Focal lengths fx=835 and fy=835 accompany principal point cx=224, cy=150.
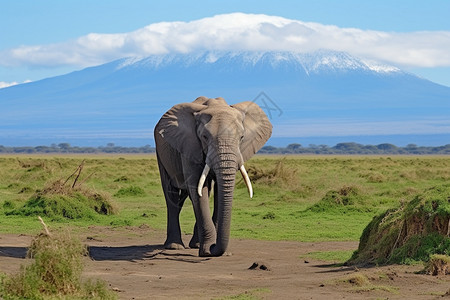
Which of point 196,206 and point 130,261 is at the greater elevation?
point 196,206

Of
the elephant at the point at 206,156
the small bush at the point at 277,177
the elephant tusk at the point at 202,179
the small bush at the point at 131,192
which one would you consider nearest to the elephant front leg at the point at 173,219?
the elephant at the point at 206,156

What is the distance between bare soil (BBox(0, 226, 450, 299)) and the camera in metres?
10.5

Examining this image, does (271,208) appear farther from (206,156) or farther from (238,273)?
(238,273)

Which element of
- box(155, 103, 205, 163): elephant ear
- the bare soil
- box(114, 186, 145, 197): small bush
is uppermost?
box(155, 103, 205, 163): elephant ear

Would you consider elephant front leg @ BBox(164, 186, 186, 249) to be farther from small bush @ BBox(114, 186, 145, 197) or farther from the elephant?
small bush @ BBox(114, 186, 145, 197)

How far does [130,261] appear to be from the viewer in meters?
14.7

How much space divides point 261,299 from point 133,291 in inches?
72.4

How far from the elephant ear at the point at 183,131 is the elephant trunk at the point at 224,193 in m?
0.94

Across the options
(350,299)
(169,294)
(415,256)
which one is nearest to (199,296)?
(169,294)

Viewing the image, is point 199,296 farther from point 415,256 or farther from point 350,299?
point 415,256

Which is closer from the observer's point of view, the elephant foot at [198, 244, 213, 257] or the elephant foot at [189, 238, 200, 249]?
the elephant foot at [198, 244, 213, 257]

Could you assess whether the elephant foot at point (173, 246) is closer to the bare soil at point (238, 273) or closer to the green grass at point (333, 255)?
the bare soil at point (238, 273)

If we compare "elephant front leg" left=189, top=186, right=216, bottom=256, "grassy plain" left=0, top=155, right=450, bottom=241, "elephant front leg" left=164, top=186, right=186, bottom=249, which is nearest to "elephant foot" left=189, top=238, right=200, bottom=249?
"elephant front leg" left=164, top=186, right=186, bottom=249

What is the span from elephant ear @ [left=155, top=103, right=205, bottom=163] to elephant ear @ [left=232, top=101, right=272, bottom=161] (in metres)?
0.90
